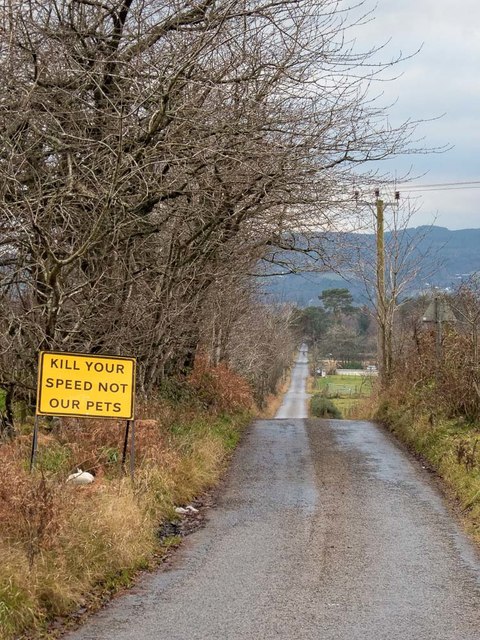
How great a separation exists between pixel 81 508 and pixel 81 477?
1.87 meters

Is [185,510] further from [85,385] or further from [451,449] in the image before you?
[451,449]

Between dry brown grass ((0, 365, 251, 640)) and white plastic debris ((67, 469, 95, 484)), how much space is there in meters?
0.13

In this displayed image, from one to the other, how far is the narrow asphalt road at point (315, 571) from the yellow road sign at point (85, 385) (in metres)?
1.81

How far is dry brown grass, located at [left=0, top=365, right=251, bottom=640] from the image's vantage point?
21.4 feet

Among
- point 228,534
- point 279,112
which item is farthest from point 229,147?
point 228,534

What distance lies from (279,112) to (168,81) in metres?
2.99

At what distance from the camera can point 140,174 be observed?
12516 millimetres

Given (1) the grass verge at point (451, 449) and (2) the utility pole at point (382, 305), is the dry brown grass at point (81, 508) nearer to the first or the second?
(1) the grass verge at point (451, 449)

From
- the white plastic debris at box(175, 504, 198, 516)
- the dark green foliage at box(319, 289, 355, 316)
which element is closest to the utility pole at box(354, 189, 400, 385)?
the white plastic debris at box(175, 504, 198, 516)

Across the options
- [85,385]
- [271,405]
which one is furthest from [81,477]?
[271,405]

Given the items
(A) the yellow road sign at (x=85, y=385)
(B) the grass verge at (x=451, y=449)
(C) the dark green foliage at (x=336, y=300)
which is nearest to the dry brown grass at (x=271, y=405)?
(B) the grass verge at (x=451, y=449)

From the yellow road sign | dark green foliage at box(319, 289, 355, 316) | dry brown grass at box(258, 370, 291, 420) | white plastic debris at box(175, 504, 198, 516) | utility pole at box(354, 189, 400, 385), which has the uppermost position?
dark green foliage at box(319, 289, 355, 316)

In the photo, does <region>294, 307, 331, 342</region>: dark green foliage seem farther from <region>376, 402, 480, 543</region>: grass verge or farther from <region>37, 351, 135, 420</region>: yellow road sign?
<region>37, 351, 135, 420</region>: yellow road sign

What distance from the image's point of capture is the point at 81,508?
8.21m
